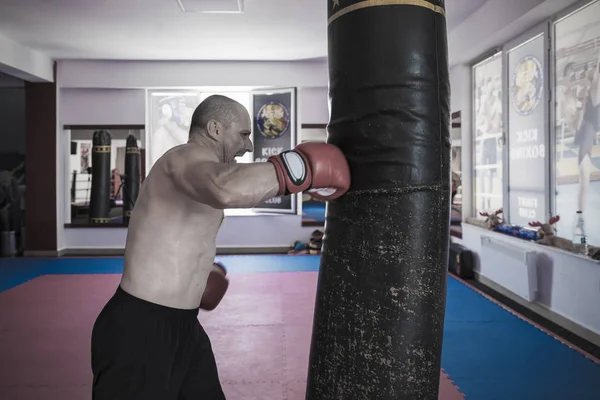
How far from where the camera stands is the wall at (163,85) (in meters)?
8.22

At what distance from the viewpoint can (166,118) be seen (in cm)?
841

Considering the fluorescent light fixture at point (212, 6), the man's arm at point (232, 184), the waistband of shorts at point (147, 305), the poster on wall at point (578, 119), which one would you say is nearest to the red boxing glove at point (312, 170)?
the man's arm at point (232, 184)

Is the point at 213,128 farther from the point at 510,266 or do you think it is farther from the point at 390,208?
the point at 510,266

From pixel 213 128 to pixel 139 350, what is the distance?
31.3 inches

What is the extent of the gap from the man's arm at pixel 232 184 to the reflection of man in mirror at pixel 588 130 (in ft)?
11.9

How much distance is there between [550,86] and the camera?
4703 millimetres

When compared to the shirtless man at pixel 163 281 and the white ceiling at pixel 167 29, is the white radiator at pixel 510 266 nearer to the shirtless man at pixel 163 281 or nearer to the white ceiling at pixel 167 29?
the white ceiling at pixel 167 29

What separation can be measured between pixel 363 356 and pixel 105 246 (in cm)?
806

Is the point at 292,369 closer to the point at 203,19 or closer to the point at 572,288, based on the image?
the point at 572,288

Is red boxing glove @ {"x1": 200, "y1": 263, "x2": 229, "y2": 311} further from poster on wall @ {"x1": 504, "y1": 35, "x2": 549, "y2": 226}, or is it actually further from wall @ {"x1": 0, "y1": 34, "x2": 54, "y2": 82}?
wall @ {"x1": 0, "y1": 34, "x2": 54, "y2": 82}

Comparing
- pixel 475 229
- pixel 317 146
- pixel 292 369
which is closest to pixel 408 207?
pixel 317 146

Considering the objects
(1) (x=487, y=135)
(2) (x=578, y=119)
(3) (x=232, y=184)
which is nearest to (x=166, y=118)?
(1) (x=487, y=135)

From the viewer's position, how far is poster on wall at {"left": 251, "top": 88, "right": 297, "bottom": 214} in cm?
838

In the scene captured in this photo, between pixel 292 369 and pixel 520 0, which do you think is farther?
pixel 520 0
